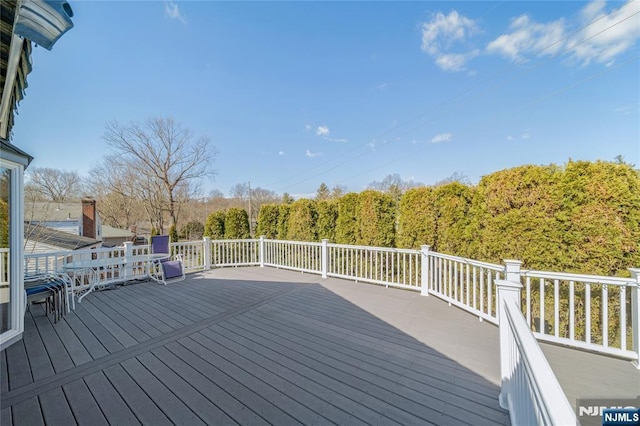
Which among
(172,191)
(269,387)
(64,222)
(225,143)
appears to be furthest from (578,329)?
(64,222)

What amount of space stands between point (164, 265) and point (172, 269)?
7.9 inches

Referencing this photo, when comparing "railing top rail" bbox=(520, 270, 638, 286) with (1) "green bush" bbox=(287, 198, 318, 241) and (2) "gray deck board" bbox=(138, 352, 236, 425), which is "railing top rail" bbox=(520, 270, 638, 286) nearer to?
(2) "gray deck board" bbox=(138, 352, 236, 425)

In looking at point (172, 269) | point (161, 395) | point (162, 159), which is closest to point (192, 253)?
point (172, 269)

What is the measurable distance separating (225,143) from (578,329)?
1716 cm

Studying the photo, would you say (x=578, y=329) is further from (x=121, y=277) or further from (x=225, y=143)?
(x=225, y=143)

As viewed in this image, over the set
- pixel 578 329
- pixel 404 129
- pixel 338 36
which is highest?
pixel 338 36

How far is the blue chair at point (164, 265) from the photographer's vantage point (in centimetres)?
563

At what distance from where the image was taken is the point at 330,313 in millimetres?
3785

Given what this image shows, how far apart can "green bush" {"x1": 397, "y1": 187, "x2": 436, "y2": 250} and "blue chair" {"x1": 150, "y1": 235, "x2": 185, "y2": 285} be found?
5293 mm

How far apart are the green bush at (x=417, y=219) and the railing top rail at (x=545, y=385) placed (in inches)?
175

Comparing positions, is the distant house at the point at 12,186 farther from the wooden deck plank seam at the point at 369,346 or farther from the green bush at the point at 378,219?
the green bush at the point at 378,219

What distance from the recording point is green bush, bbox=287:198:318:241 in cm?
766

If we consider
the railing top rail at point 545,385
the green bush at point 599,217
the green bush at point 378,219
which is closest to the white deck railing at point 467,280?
the green bush at point 599,217

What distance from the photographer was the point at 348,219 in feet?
22.4
